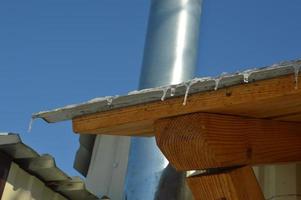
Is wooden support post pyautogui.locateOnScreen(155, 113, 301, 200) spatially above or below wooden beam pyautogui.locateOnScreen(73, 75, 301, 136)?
below

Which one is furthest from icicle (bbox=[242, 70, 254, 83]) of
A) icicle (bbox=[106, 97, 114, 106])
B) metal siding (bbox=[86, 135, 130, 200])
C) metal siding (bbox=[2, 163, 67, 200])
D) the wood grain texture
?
metal siding (bbox=[86, 135, 130, 200])

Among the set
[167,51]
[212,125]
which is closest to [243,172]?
[212,125]

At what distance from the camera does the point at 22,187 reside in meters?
5.05

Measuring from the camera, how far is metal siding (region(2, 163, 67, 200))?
194 inches

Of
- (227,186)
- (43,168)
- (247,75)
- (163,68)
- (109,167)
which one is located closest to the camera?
(247,75)

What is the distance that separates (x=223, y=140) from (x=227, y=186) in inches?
7.9

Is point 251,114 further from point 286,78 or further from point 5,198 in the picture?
point 5,198

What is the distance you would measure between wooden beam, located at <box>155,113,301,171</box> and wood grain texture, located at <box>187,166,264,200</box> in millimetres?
50

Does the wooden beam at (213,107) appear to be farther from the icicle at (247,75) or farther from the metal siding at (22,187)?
the metal siding at (22,187)

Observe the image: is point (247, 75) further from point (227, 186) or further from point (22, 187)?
point (22, 187)

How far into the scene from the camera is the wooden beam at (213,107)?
234cm

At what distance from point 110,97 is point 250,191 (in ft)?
2.38

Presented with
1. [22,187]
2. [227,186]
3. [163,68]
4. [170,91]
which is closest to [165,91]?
[170,91]

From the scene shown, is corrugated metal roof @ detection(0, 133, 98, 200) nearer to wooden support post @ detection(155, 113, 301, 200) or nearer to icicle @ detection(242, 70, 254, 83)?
wooden support post @ detection(155, 113, 301, 200)
